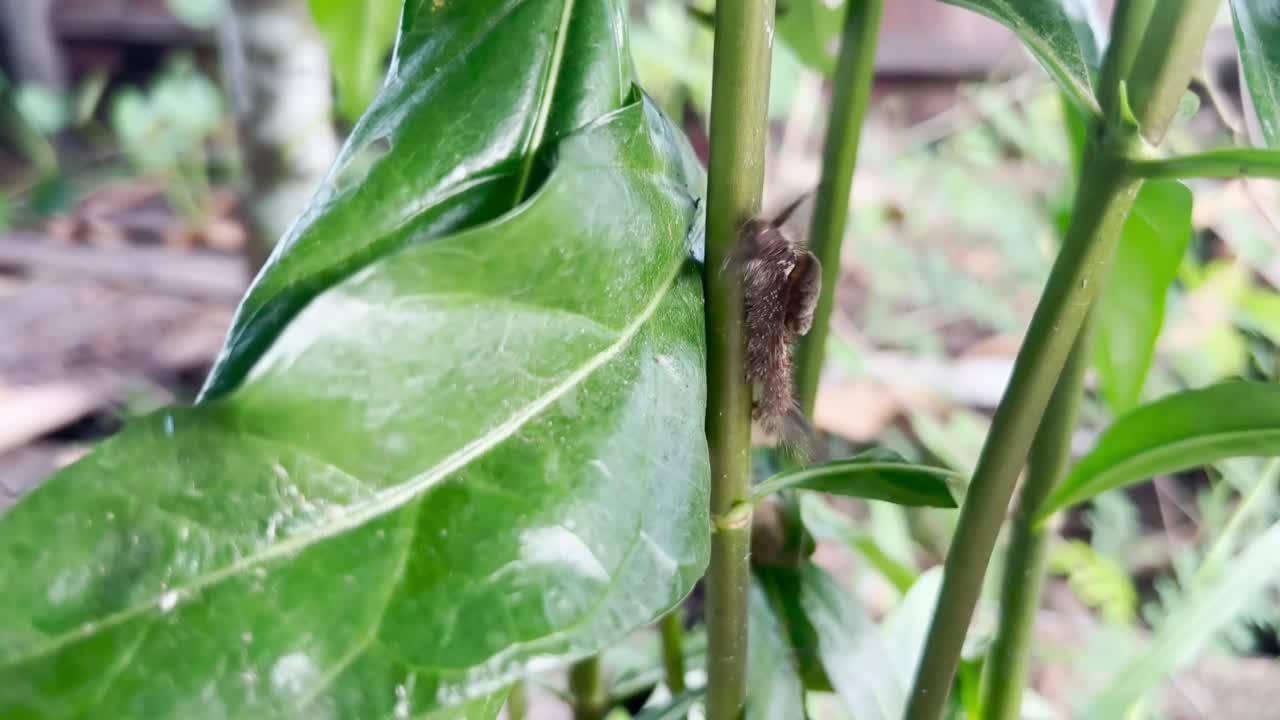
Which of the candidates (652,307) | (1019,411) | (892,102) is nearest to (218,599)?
(652,307)

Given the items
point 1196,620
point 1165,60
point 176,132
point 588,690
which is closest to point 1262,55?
point 1165,60

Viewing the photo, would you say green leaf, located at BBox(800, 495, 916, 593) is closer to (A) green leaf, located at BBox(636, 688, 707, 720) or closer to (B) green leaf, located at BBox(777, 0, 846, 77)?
(A) green leaf, located at BBox(636, 688, 707, 720)

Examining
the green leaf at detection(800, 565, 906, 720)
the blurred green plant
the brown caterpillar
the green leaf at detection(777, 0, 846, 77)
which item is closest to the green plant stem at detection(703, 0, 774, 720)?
the brown caterpillar

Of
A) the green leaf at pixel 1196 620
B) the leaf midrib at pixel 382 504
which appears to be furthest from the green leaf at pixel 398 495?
the green leaf at pixel 1196 620

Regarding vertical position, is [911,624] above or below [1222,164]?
below

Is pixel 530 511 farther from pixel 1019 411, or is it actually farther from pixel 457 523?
pixel 1019 411

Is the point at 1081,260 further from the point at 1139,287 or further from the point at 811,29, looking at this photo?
the point at 811,29
